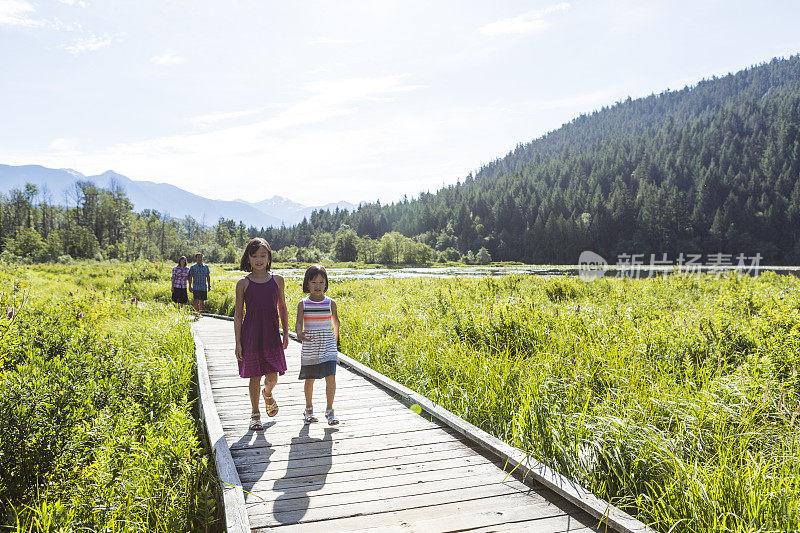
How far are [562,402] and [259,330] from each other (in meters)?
3.34

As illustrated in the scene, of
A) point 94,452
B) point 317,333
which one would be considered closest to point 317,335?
point 317,333

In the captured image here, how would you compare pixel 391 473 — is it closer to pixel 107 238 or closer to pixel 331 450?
pixel 331 450

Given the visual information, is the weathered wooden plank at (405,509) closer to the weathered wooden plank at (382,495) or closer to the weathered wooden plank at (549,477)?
the weathered wooden plank at (382,495)

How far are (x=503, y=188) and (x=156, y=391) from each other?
125087mm

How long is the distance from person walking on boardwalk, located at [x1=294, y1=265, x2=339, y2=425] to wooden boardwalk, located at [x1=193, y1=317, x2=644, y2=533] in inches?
22.2

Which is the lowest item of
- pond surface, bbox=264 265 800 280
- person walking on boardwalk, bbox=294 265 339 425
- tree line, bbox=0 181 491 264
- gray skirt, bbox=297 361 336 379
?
pond surface, bbox=264 265 800 280

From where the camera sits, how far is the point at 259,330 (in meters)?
4.80

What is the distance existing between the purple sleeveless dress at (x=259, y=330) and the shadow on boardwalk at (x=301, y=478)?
81 centimetres

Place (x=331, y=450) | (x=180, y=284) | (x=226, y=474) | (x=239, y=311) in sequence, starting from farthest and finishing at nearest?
(x=180, y=284), (x=239, y=311), (x=331, y=450), (x=226, y=474)

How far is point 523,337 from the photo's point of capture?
7.70 m

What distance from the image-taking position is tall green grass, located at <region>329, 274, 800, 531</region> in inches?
126

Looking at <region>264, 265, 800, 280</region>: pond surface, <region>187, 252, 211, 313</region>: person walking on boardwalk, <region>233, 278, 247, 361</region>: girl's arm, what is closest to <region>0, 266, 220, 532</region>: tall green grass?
<region>233, 278, 247, 361</region>: girl's arm

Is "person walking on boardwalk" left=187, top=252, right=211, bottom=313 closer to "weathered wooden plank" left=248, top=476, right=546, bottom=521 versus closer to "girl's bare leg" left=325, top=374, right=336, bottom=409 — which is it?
"girl's bare leg" left=325, top=374, right=336, bottom=409

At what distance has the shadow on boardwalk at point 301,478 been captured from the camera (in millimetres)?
3250
